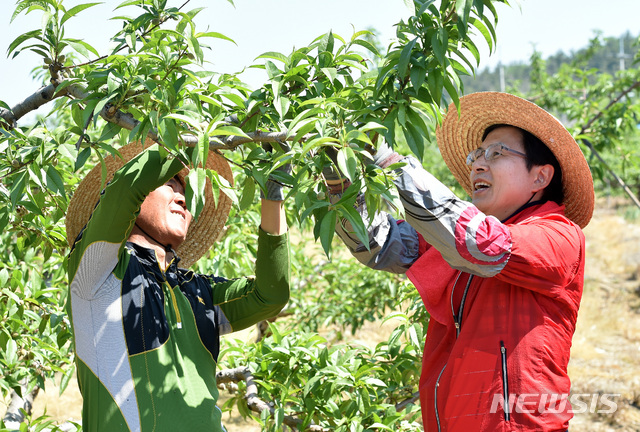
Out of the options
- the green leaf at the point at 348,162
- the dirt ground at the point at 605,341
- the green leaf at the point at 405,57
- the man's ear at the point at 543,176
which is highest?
the green leaf at the point at 405,57

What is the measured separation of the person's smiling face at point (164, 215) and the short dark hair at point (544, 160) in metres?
1.09

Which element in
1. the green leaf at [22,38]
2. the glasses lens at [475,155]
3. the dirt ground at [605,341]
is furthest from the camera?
the dirt ground at [605,341]

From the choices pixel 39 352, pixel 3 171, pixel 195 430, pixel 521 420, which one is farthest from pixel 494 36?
pixel 39 352

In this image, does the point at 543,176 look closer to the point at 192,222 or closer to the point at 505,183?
the point at 505,183

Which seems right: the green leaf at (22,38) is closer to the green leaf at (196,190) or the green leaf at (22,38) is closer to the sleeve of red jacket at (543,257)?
the green leaf at (196,190)

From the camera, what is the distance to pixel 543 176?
1.97 meters

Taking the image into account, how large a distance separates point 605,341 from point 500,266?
8262 mm

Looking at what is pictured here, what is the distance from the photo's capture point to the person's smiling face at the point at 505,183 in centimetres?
191

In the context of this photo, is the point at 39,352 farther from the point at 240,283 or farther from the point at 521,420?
the point at 521,420

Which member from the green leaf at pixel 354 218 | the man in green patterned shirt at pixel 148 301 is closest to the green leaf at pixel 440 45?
the green leaf at pixel 354 218

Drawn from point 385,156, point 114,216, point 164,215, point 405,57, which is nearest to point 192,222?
point 164,215

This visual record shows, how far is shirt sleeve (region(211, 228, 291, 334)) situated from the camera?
197 cm

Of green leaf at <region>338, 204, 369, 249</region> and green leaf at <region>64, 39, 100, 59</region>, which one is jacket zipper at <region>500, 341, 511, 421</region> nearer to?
green leaf at <region>338, 204, 369, 249</region>

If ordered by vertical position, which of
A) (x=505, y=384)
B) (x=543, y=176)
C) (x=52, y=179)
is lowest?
(x=505, y=384)
